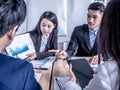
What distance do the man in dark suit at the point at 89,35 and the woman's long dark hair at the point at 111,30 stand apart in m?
1.09

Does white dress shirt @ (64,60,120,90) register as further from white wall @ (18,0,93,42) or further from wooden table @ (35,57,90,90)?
white wall @ (18,0,93,42)

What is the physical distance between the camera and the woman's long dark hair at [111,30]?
34.1 inches

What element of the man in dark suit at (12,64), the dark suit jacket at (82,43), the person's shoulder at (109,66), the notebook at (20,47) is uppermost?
the man in dark suit at (12,64)

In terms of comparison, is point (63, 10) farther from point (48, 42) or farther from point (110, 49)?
point (110, 49)

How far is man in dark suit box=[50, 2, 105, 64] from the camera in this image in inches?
81.7

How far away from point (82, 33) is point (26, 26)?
92 cm

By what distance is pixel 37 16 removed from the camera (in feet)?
9.25

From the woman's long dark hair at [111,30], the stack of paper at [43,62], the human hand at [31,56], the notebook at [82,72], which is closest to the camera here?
the woman's long dark hair at [111,30]

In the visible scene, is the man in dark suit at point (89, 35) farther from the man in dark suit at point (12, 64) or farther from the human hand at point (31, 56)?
the man in dark suit at point (12, 64)

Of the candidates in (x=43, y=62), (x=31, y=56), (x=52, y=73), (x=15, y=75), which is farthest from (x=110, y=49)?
(x=31, y=56)

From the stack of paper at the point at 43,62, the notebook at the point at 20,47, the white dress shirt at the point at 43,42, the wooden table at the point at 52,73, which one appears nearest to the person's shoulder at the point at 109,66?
the wooden table at the point at 52,73

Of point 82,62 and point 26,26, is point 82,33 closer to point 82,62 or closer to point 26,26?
point 82,62

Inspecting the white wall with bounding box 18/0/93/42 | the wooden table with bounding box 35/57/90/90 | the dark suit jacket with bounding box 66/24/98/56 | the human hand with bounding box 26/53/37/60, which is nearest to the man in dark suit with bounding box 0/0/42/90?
the wooden table with bounding box 35/57/90/90

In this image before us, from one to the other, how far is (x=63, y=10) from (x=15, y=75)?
82.0 inches
